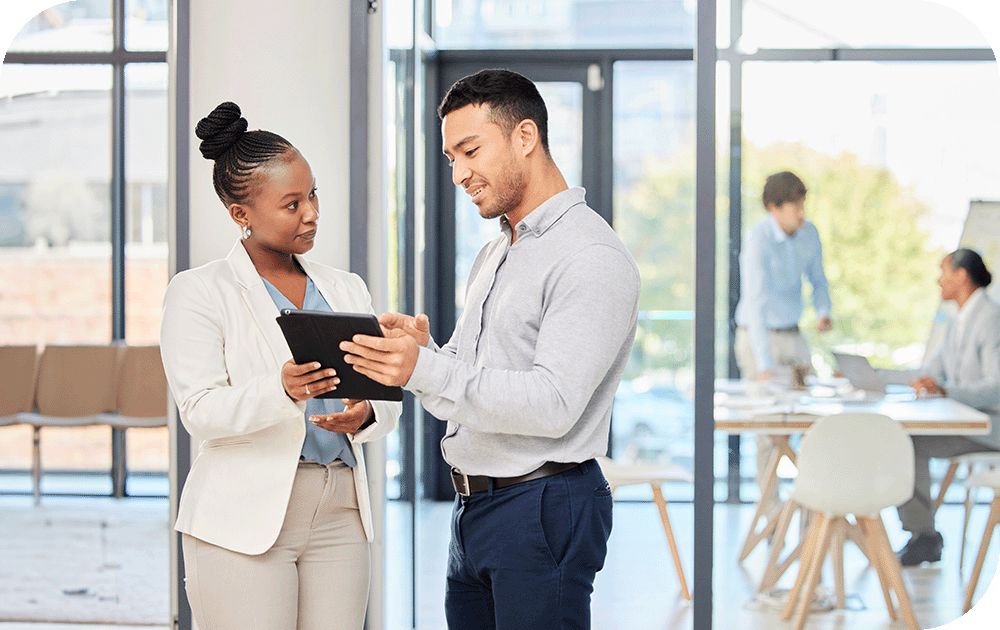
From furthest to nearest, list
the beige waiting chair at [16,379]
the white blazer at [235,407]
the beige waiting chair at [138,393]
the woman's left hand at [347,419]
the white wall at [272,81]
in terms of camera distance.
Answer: the beige waiting chair at [16,379]
the beige waiting chair at [138,393]
the white wall at [272,81]
the woman's left hand at [347,419]
the white blazer at [235,407]

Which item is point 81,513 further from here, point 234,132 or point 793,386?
point 793,386

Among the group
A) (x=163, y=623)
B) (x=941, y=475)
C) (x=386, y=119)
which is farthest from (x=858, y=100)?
(x=163, y=623)

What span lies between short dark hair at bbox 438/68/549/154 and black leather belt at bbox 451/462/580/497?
0.60m

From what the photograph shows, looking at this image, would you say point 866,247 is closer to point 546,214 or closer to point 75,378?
point 546,214

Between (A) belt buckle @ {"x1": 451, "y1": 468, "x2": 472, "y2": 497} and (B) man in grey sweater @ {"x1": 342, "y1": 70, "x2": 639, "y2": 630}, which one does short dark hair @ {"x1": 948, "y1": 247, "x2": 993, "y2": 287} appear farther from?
(A) belt buckle @ {"x1": 451, "y1": 468, "x2": 472, "y2": 497}

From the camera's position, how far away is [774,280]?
133 inches

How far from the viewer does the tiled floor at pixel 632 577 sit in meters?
3.37

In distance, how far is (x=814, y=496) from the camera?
133 inches

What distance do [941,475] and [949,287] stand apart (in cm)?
Answer: 59

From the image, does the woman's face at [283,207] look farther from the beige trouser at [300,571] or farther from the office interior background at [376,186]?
the office interior background at [376,186]

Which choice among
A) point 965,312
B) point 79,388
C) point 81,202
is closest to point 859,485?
point 965,312

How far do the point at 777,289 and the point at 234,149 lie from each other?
6.22 feet

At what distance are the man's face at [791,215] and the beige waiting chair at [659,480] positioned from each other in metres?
1.42

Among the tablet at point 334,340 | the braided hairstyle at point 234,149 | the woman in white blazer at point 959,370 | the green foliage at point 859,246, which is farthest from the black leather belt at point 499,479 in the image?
the woman in white blazer at point 959,370
